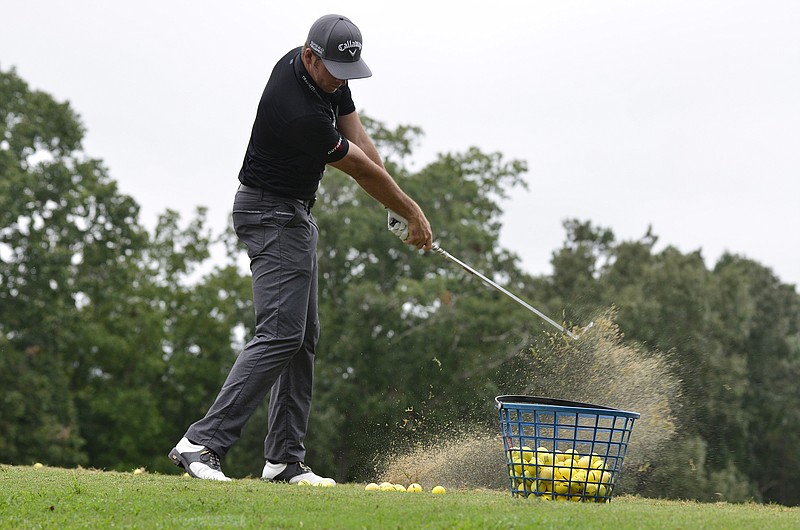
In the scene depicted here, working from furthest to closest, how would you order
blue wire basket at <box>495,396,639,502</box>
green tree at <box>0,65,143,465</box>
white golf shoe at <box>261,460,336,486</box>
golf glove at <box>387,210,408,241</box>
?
green tree at <box>0,65,143,465</box> → white golf shoe at <box>261,460,336,486</box> → golf glove at <box>387,210,408,241</box> → blue wire basket at <box>495,396,639,502</box>

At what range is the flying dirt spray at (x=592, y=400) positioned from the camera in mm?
8328

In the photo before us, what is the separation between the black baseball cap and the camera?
625 cm

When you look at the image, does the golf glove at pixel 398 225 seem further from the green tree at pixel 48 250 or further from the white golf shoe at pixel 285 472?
the green tree at pixel 48 250

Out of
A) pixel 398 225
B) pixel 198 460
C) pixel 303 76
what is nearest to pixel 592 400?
pixel 398 225

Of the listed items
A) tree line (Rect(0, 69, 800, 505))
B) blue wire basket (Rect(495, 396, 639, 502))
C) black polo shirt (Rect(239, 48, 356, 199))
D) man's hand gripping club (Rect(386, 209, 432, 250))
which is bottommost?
blue wire basket (Rect(495, 396, 639, 502))

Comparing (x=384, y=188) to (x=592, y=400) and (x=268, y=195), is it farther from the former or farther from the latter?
(x=592, y=400)

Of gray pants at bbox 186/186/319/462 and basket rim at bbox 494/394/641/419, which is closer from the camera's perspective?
basket rim at bbox 494/394/641/419

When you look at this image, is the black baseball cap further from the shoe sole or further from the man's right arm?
the shoe sole

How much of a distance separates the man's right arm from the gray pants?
47 centimetres

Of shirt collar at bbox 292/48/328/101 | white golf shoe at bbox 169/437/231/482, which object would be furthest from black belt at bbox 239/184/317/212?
white golf shoe at bbox 169/437/231/482

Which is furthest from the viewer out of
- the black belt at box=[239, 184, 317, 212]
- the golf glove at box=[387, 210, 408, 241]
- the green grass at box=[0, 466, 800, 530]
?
the golf glove at box=[387, 210, 408, 241]

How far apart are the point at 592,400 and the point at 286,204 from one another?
11.7 ft

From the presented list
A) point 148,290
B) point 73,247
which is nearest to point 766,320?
point 148,290

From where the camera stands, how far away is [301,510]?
16.6 ft
